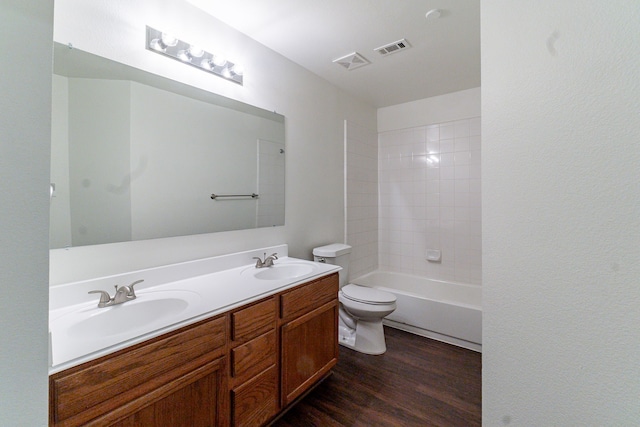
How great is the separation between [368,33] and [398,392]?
2.51 metres

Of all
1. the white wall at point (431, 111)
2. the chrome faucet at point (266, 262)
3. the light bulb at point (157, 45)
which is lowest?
the chrome faucet at point (266, 262)

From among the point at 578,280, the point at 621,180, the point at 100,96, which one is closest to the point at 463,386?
the point at 578,280

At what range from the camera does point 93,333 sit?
1132mm

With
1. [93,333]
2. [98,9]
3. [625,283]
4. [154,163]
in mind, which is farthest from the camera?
[154,163]

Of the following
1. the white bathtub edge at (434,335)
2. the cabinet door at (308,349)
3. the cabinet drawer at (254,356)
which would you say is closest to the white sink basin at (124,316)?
the cabinet drawer at (254,356)

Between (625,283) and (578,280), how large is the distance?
0.07 m

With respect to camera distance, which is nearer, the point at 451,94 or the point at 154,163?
the point at 154,163

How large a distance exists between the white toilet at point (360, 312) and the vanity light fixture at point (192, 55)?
1.54m

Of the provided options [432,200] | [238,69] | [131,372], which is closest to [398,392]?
[131,372]

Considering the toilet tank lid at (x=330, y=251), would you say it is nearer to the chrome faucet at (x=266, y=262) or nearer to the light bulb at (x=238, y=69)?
the chrome faucet at (x=266, y=262)

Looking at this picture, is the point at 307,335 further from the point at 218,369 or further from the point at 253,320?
the point at 218,369

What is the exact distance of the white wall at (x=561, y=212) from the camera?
57cm

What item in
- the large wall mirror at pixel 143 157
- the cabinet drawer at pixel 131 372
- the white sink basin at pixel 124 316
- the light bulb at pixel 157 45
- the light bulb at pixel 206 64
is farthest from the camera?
the light bulb at pixel 206 64

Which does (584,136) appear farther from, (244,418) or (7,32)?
(244,418)
